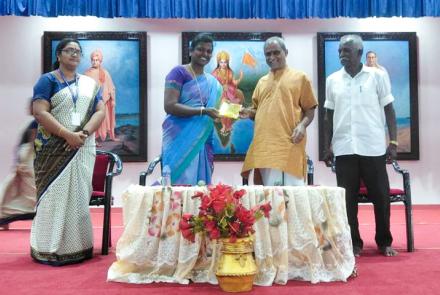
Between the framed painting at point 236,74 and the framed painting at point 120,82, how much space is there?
642 millimetres

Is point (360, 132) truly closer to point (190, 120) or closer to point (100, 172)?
point (190, 120)

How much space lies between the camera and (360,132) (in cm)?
340

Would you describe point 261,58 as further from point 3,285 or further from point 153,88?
point 3,285

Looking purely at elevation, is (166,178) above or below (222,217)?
above

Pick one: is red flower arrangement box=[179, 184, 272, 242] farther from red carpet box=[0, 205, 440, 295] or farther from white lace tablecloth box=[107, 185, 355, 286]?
red carpet box=[0, 205, 440, 295]

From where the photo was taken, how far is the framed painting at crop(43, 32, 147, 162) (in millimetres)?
6617

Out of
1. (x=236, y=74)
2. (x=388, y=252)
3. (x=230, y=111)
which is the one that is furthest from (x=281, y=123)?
(x=236, y=74)

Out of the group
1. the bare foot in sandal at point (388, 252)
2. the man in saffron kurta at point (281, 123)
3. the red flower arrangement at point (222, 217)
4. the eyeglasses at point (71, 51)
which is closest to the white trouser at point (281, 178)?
the man in saffron kurta at point (281, 123)

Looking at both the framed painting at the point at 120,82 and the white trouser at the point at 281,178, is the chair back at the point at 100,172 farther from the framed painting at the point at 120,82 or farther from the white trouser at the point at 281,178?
the framed painting at the point at 120,82

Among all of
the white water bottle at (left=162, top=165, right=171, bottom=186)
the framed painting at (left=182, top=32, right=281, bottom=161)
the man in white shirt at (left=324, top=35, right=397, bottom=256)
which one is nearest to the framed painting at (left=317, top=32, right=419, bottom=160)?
the framed painting at (left=182, top=32, right=281, bottom=161)

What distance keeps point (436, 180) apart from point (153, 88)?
3912mm

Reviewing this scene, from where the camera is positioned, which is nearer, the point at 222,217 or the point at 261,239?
the point at 222,217

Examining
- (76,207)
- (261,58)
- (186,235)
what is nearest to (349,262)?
(186,235)

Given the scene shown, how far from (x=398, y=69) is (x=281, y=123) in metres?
4.36
